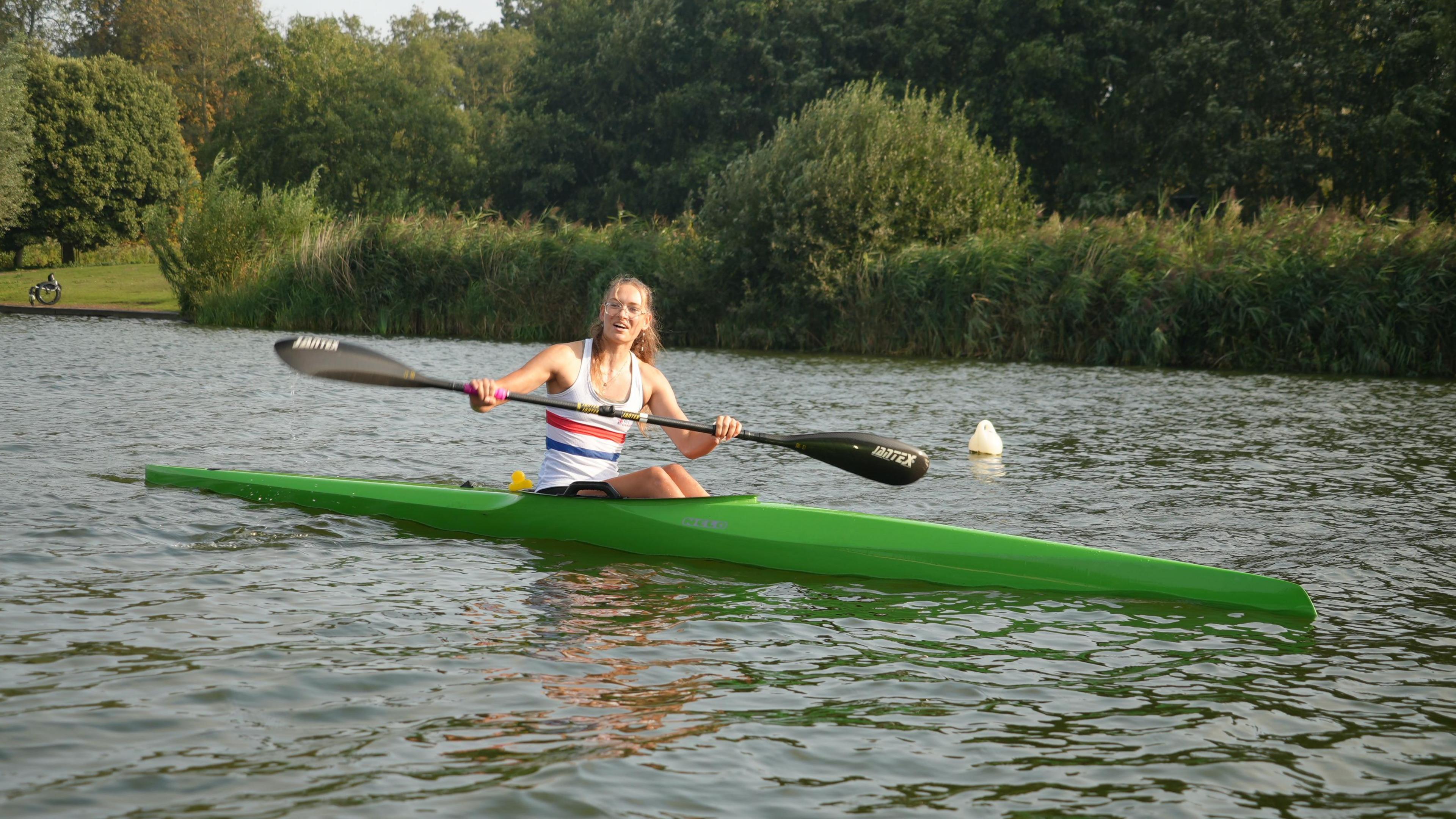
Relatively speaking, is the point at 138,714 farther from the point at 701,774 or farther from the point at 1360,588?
the point at 1360,588

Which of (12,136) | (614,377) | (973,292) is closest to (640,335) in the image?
(614,377)

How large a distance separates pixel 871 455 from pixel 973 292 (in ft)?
55.1

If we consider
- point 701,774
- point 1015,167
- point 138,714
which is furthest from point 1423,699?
point 1015,167

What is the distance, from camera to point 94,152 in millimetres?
48406

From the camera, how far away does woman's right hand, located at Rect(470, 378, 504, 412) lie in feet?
19.9

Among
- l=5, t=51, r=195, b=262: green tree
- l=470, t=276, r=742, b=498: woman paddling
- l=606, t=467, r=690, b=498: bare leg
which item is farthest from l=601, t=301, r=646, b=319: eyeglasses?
l=5, t=51, r=195, b=262: green tree

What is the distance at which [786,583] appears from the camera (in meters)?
5.97

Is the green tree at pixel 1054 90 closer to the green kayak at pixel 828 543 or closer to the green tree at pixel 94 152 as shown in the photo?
the green tree at pixel 94 152

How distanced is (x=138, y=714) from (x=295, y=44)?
5268cm

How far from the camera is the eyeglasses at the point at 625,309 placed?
241 inches

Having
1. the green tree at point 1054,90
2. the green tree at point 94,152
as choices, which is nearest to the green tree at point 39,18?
the green tree at point 94,152

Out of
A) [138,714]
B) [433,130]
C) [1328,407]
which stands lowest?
[138,714]

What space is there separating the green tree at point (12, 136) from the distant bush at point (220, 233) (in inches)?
517

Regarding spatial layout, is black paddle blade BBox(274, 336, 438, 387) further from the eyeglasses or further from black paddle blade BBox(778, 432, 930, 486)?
black paddle blade BBox(778, 432, 930, 486)
